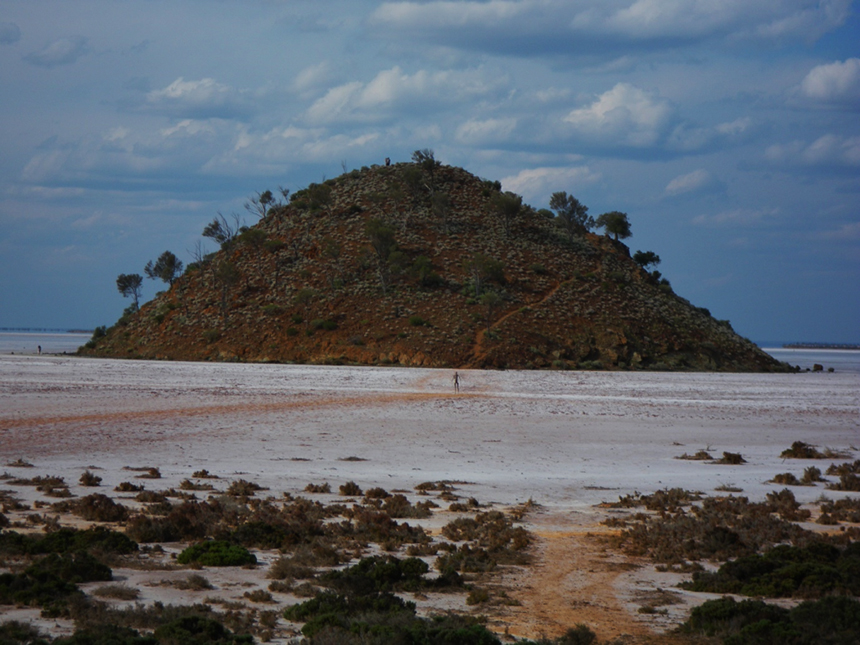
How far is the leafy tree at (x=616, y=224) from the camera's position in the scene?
94.8 meters

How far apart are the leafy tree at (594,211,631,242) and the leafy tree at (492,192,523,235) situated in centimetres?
1198

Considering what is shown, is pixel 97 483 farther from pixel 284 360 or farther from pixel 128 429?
pixel 284 360

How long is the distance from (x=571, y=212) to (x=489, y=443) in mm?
75915

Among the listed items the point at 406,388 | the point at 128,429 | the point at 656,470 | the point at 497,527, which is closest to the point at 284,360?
the point at 406,388

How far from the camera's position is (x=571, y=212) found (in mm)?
97188

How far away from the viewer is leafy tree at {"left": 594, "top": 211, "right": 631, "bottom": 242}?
94.8 metres

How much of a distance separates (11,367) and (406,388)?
1081 inches

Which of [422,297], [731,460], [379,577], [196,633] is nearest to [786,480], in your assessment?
[731,460]

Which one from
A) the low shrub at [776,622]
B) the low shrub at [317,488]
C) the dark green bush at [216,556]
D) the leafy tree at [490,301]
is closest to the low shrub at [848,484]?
the low shrub at [776,622]

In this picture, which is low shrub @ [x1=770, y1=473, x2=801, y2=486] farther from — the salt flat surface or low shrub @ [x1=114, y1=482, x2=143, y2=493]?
low shrub @ [x1=114, y1=482, x2=143, y2=493]

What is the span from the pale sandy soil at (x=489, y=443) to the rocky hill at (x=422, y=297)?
805 inches

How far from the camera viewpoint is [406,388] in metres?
44.1

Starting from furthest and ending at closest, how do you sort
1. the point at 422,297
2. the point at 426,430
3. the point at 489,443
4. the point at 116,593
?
the point at 422,297, the point at 426,430, the point at 489,443, the point at 116,593

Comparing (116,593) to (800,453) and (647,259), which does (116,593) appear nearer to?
(800,453)
